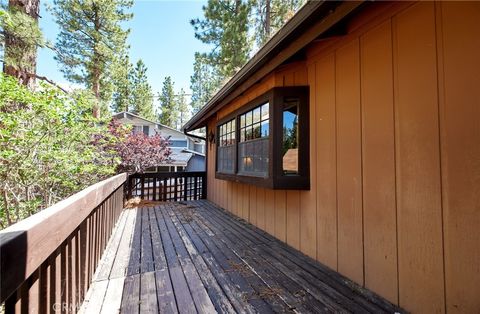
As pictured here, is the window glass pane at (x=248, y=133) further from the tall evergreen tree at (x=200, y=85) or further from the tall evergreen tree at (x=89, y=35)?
the tall evergreen tree at (x=200, y=85)

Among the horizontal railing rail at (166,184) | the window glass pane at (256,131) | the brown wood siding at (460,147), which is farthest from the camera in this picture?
the horizontal railing rail at (166,184)

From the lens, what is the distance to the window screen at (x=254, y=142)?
10.9 ft

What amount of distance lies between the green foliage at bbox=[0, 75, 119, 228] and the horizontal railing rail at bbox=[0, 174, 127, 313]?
2381 millimetres

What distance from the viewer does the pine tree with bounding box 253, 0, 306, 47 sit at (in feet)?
33.7

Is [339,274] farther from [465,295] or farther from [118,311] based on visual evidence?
[118,311]

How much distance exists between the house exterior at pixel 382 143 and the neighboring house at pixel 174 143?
1281cm

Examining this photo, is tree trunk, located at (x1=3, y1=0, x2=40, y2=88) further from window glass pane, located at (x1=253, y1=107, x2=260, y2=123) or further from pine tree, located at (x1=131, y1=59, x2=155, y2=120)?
pine tree, located at (x1=131, y1=59, x2=155, y2=120)

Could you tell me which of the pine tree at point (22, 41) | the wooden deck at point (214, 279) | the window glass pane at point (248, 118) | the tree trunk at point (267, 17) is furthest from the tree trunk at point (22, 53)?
the tree trunk at point (267, 17)

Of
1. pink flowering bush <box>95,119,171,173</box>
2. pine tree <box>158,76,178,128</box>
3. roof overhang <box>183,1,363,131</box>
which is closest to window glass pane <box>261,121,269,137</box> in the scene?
roof overhang <box>183,1,363,131</box>

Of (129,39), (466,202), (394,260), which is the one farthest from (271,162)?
(129,39)

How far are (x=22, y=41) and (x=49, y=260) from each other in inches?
234

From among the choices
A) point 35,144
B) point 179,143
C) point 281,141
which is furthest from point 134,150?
point 179,143

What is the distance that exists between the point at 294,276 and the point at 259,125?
79.5 inches

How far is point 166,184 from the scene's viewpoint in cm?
705
